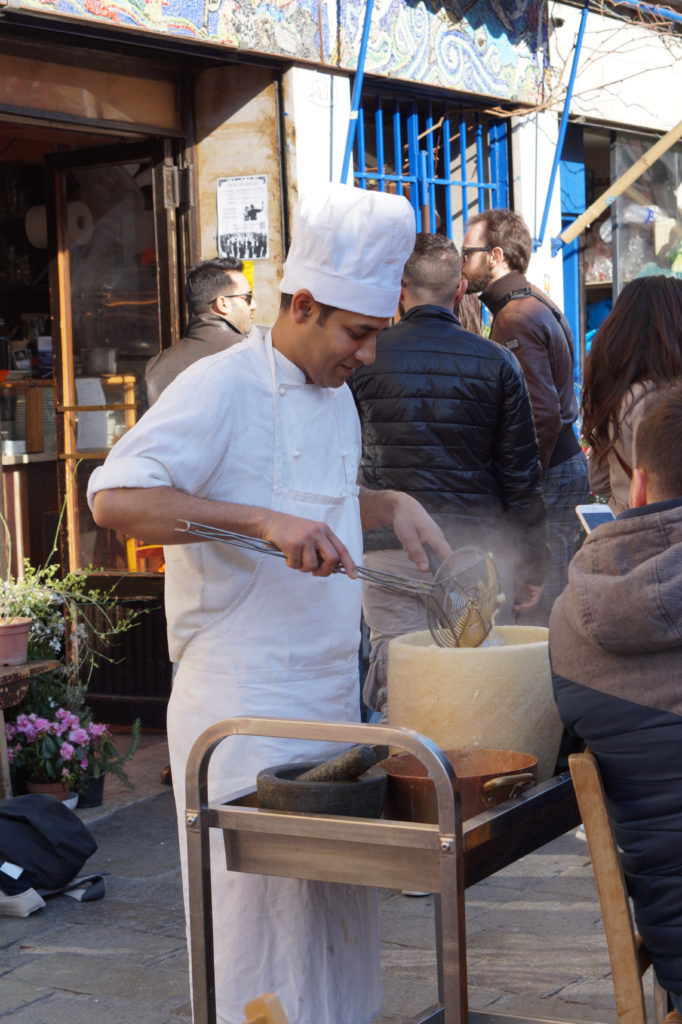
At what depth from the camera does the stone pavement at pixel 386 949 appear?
361 cm

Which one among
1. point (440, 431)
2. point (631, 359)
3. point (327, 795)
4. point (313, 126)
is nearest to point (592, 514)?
point (631, 359)

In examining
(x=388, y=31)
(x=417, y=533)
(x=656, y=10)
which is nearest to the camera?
(x=417, y=533)

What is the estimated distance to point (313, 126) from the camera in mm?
6203

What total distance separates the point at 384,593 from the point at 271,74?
2831 mm

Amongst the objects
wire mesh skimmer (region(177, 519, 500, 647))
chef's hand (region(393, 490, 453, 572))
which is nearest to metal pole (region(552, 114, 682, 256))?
chef's hand (region(393, 490, 453, 572))

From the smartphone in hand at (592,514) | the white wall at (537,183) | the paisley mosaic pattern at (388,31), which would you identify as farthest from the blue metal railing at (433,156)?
the smartphone in hand at (592,514)

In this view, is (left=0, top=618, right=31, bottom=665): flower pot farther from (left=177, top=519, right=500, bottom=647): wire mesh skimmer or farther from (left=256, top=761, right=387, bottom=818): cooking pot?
(left=256, top=761, right=387, bottom=818): cooking pot

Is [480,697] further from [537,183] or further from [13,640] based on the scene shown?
[537,183]

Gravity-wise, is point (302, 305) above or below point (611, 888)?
above

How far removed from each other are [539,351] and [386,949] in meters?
2.40

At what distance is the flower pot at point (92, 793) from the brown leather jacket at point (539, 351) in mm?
2189

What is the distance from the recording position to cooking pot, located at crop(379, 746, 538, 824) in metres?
2.16

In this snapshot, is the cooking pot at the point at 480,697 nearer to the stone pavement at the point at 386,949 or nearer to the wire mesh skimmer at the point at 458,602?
the wire mesh skimmer at the point at 458,602

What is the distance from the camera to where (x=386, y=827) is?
2.03 m
